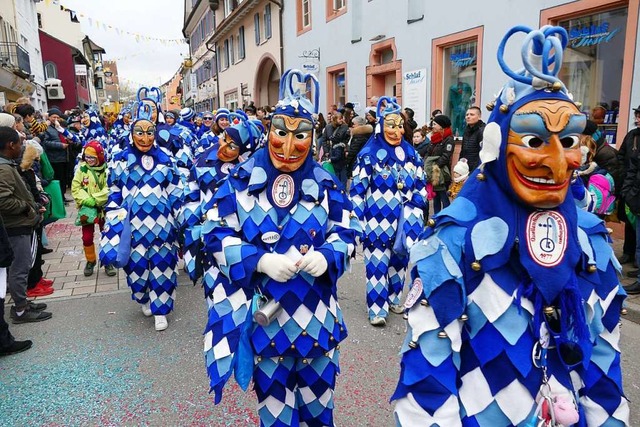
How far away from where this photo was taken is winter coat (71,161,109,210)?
604cm

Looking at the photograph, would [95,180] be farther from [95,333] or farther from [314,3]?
[314,3]

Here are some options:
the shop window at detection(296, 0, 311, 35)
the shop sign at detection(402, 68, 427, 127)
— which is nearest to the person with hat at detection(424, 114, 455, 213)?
the shop sign at detection(402, 68, 427, 127)

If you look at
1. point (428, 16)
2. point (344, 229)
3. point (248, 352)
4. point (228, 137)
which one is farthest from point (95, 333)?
point (428, 16)

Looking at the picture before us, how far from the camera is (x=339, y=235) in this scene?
250 cm

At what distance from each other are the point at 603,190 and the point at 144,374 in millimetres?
4811

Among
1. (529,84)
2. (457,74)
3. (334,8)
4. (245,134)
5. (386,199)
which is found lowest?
(386,199)

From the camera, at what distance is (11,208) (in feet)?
14.2

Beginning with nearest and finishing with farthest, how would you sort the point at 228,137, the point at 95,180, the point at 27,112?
the point at 228,137 → the point at 95,180 → the point at 27,112

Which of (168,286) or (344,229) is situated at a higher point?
(344,229)

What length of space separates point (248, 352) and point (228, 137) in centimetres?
239

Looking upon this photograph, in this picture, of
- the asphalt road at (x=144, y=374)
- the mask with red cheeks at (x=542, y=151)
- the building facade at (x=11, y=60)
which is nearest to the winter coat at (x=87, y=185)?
the asphalt road at (x=144, y=374)

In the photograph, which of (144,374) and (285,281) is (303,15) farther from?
(285,281)

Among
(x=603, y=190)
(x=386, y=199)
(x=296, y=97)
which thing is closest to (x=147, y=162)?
(x=386, y=199)

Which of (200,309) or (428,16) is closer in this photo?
(200,309)
